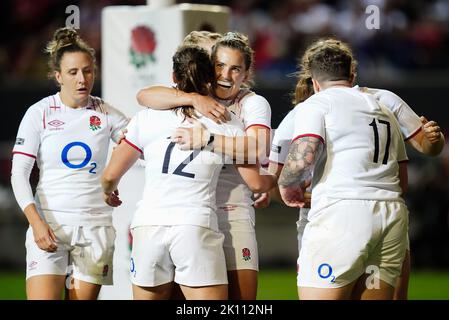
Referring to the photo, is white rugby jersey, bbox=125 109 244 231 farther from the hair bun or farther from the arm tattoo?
the hair bun

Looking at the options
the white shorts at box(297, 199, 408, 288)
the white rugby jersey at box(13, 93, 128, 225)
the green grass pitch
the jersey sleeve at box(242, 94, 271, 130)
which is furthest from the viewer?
the green grass pitch

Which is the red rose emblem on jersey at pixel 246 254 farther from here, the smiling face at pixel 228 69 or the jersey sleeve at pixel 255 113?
the smiling face at pixel 228 69

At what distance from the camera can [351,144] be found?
5164mm

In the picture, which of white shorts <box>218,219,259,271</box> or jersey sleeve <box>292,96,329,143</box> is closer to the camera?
jersey sleeve <box>292,96,329,143</box>

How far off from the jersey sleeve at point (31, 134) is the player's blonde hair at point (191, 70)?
1052 millimetres

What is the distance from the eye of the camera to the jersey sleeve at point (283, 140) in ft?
17.9

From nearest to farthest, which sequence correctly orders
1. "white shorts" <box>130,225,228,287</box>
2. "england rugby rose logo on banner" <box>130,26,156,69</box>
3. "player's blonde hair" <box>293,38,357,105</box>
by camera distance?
"white shorts" <box>130,225,228,287</box> < "player's blonde hair" <box>293,38,357,105</box> < "england rugby rose logo on banner" <box>130,26,156,69</box>

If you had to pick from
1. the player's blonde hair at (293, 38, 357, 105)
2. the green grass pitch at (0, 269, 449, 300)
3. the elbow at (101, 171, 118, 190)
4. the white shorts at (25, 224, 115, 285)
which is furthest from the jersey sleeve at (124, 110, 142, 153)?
the green grass pitch at (0, 269, 449, 300)

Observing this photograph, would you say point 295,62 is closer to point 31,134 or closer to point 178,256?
point 31,134

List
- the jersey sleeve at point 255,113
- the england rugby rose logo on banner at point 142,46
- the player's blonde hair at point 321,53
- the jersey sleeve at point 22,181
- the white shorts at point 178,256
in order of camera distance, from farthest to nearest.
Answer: the england rugby rose logo on banner at point 142,46, the jersey sleeve at point 22,181, the jersey sleeve at point 255,113, the player's blonde hair at point 321,53, the white shorts at point 178,256

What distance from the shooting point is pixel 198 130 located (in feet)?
17.4

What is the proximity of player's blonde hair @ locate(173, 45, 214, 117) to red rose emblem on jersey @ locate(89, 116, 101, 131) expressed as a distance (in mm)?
884

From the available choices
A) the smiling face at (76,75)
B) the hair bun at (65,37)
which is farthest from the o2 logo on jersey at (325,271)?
the hair bun at (65,37)

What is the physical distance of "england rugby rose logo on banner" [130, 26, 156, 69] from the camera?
771 centimetres
